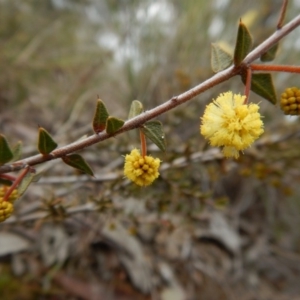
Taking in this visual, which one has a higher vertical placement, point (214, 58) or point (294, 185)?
point (294, 185)

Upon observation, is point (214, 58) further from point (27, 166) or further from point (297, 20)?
point (27, 166)

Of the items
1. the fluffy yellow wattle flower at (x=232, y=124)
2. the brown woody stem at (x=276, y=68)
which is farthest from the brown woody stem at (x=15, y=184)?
the brown woody stem at (x=276, y=68)

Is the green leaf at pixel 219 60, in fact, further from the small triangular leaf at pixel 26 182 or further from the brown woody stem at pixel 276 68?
the small triangular leaf at pixel 26 182

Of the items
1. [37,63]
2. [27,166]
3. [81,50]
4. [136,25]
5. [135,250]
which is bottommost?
[27,166]

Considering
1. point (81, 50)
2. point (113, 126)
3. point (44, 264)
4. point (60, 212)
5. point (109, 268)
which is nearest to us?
point (113, 126)

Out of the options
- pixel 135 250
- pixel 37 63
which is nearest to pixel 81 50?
pixel 37 63
